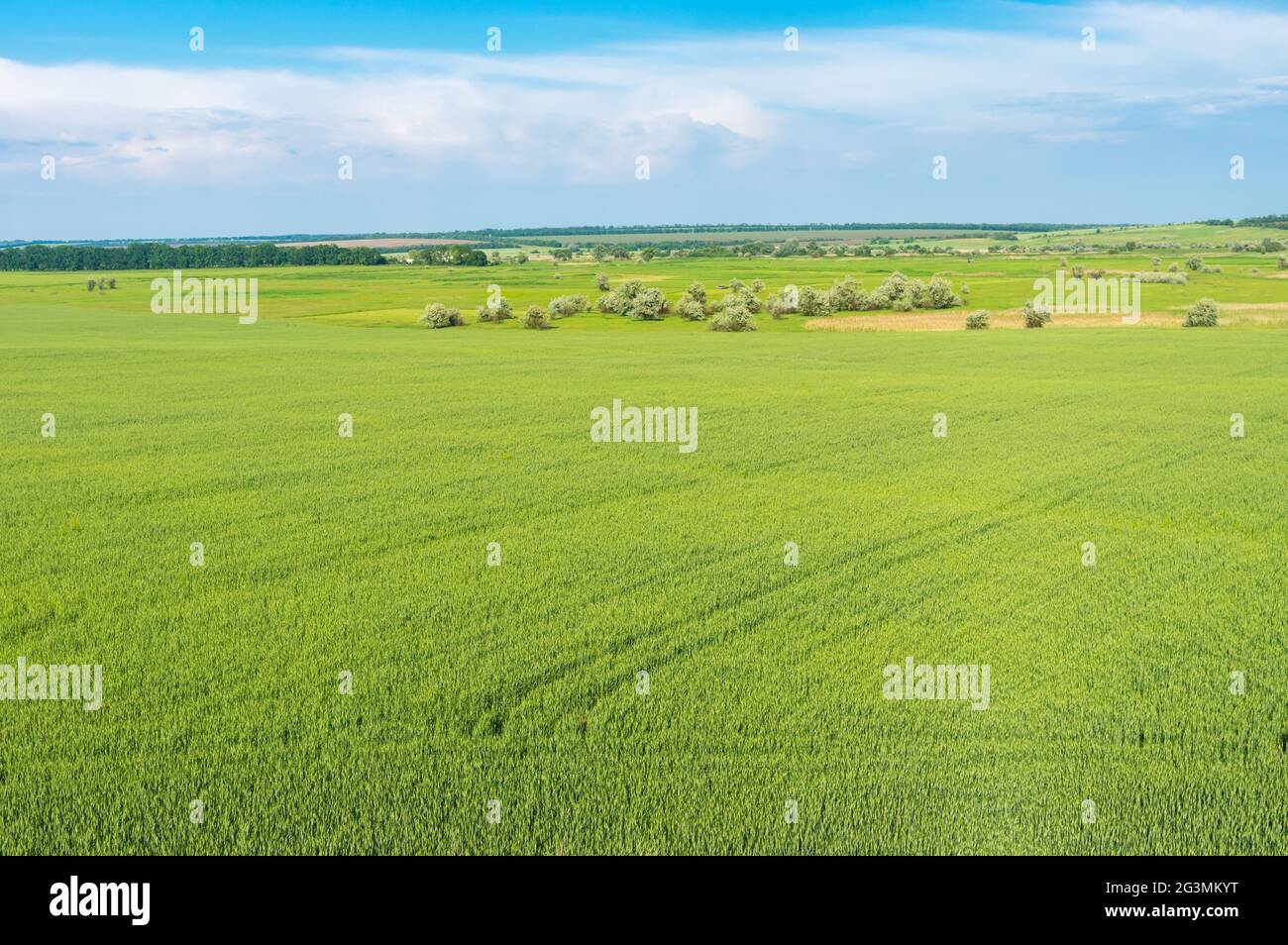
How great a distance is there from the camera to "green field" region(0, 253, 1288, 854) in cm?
962

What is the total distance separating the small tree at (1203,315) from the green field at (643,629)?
44806mm

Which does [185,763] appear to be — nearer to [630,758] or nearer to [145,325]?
[630,758]

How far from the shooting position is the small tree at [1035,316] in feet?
265

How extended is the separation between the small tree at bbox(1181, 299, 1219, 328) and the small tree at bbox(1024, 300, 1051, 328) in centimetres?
998

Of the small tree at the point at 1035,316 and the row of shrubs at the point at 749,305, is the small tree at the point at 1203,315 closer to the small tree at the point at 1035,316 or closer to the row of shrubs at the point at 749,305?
the row of shrubs at the point at 749,305

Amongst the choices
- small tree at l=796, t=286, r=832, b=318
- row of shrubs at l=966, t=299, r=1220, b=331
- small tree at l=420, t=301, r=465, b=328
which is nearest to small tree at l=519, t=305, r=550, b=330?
small tree at l=420, t=301, r=465, b=328

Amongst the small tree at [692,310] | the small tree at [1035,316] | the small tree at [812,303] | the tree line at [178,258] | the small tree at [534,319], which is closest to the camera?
the small tree at [1035,316]

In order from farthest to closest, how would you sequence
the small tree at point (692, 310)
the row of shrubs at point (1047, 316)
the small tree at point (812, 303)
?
the small tree at point (812, 303), the small tree at point (692, 310), the row of shrubs at point (1047, 316)

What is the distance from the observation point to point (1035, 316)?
8131 cm

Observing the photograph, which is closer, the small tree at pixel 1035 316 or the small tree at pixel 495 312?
the small tree at pixel 1035 316

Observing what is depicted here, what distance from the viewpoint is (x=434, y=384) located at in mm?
46719

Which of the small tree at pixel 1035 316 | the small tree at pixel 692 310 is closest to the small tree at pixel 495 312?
the small tree at pixel 692 310

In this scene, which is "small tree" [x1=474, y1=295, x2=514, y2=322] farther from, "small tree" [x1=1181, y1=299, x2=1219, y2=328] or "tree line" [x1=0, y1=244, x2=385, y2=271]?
"tree line" [x1=0, y1=244, x2=385, y2=271]
